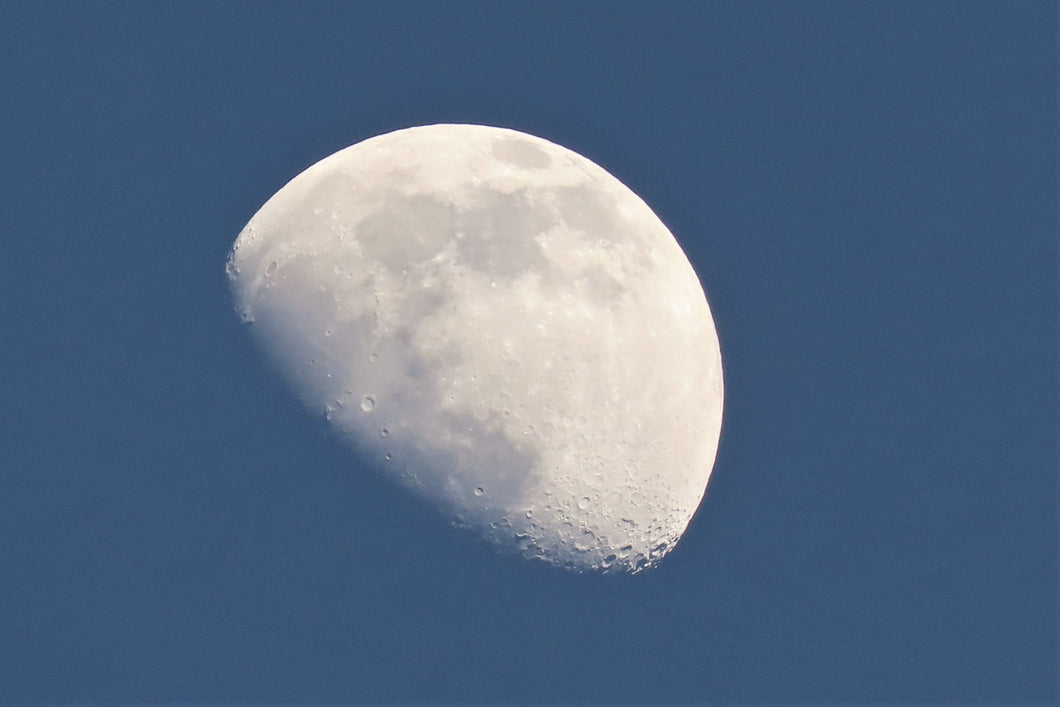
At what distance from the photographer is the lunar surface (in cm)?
1180

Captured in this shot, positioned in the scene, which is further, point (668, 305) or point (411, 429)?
point (668, 305)

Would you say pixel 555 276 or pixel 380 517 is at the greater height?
pixel 555 276

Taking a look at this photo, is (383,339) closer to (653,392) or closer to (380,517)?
(380,517)

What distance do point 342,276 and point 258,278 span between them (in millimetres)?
1137

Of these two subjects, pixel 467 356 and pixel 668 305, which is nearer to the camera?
pixel 467 356

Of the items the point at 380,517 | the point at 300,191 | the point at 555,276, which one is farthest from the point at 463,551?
the point at 300,191

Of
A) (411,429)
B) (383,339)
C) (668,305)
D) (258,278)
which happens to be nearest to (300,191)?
(258,278)

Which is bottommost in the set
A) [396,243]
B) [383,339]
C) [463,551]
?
[463,551]

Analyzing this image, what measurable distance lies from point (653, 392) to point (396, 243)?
334 centimetres

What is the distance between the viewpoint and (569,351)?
12086 mm

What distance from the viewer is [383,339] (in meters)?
11.8

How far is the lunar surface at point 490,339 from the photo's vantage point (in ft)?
38.7

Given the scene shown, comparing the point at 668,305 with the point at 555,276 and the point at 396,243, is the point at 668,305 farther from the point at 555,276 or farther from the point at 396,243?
the point at 396,243

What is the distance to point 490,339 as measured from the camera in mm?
11859
